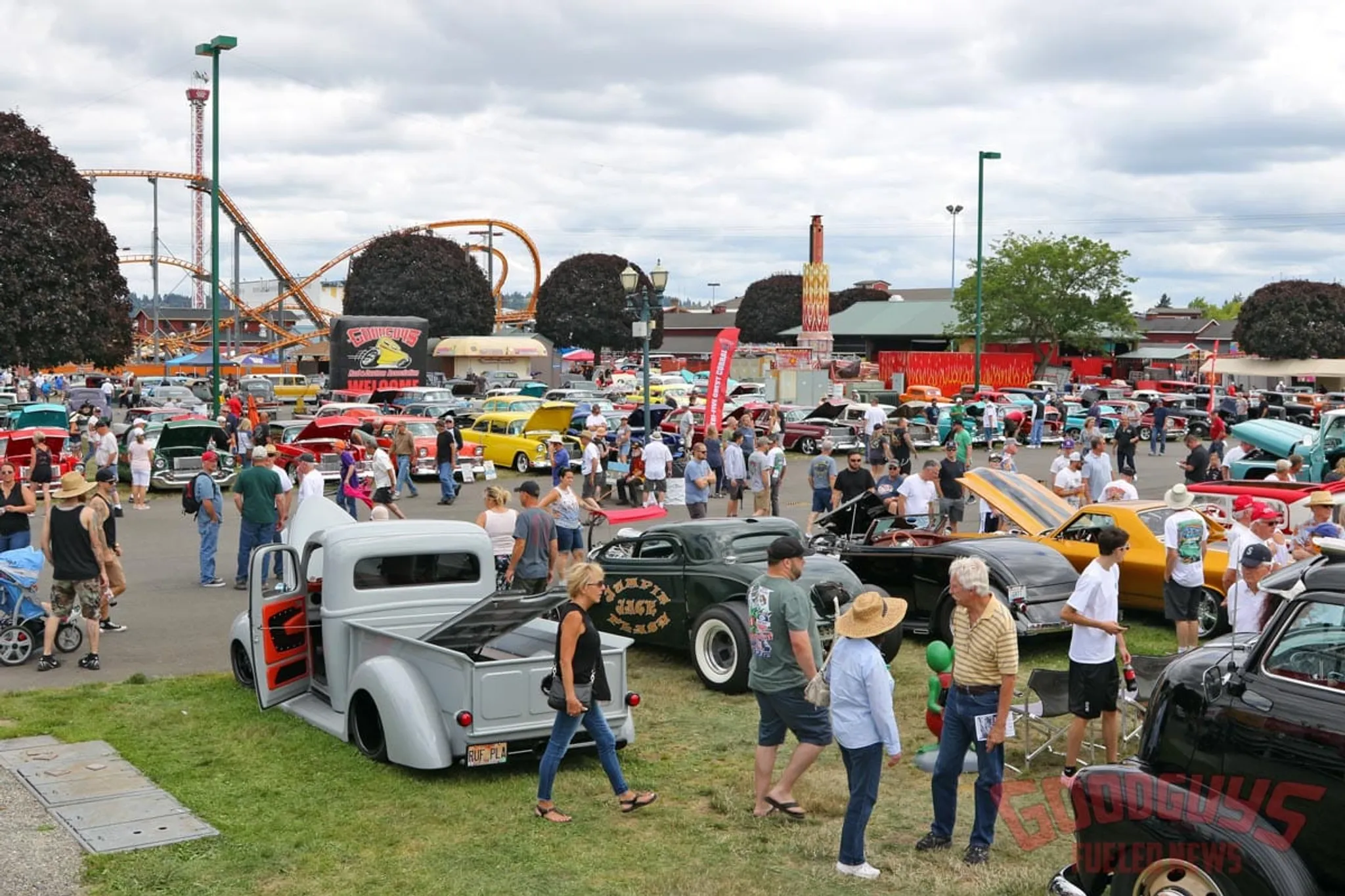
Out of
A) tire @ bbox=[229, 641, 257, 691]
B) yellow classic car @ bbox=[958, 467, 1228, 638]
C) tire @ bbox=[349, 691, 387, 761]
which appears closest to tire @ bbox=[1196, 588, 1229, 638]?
yellow classic car @ bbox=[958, 467, 1228, 638]

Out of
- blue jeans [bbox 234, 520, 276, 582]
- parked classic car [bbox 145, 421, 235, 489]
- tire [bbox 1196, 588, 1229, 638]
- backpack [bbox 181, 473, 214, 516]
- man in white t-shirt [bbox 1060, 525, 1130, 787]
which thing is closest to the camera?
man in white t-shirt [bbox 1060, 525, 1130, 787]

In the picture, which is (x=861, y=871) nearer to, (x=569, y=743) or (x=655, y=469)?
(x=569, y=743)

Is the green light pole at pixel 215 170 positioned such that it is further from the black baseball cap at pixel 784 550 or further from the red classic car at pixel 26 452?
the black baseball cap at pixel 784 550

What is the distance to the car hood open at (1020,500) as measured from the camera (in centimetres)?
1384

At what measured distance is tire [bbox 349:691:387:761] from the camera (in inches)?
336

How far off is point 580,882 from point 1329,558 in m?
3.83

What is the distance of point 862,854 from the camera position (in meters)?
6.57

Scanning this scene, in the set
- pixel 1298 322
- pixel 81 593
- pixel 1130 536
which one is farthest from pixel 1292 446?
pixel 1298 322

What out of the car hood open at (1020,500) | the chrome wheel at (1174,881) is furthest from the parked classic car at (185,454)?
the chrome wheel at (1174,881)

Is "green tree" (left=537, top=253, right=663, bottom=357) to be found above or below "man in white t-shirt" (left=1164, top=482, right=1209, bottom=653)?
above

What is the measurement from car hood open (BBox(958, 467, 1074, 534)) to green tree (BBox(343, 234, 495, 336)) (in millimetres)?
69935

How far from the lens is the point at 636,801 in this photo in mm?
7625

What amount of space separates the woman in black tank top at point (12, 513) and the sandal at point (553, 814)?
7.77 m

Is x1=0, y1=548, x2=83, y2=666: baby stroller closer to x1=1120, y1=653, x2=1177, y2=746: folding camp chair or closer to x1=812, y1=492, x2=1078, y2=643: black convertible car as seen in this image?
x1=812, y1=492, x2=1078, y2=643: black convertible car
